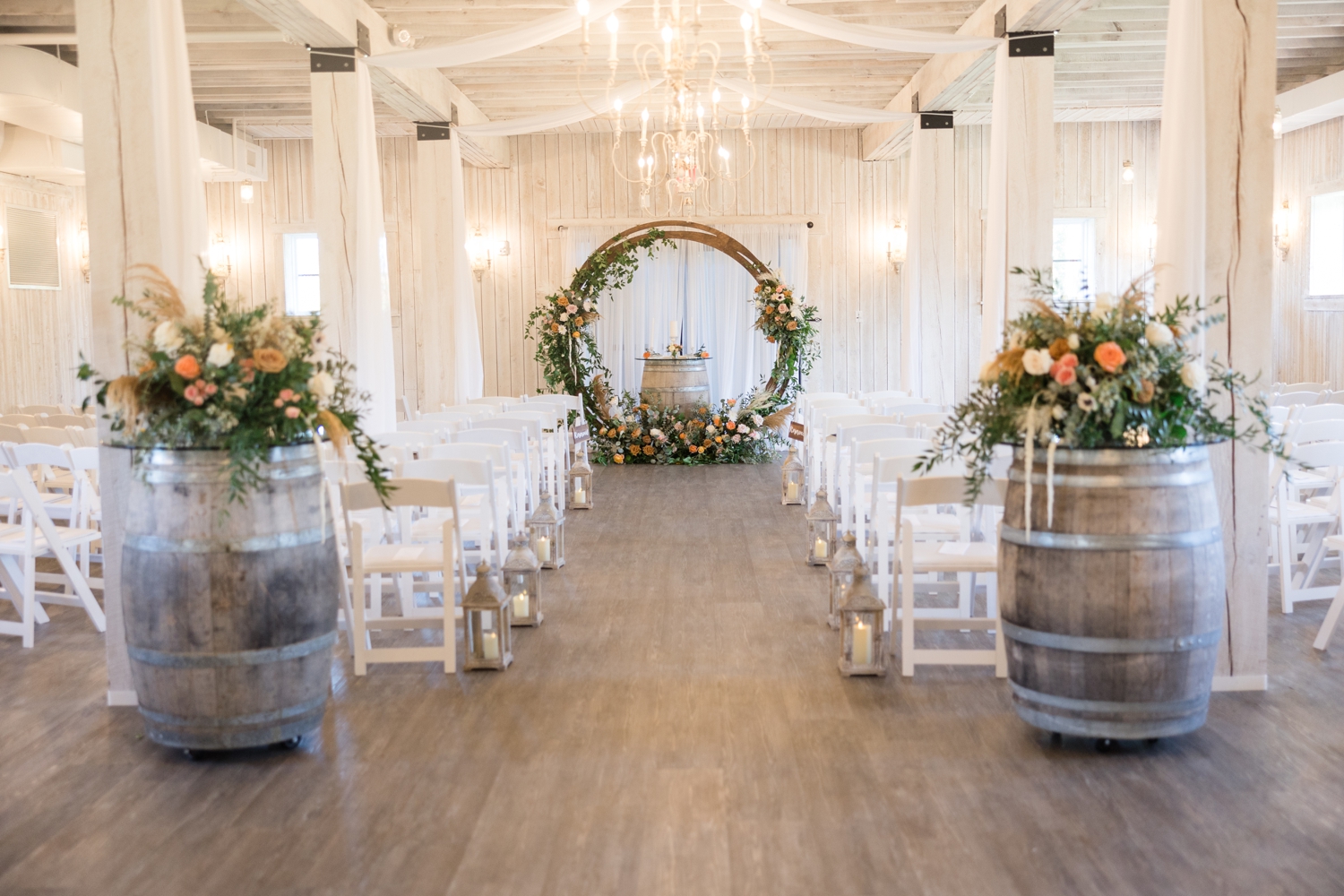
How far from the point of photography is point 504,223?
1341cm

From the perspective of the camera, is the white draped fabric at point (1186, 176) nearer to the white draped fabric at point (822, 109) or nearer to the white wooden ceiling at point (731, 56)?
the white wooden ceiling at point (731, 56)

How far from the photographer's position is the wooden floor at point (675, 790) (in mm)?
2967

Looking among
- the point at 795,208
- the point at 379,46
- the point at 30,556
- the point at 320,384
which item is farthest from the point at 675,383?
the point at 320,384

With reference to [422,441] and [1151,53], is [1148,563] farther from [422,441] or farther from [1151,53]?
[1151,53]

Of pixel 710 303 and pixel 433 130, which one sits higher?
pixel 433 130

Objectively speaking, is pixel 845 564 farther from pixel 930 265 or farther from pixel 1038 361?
pixel 930 265

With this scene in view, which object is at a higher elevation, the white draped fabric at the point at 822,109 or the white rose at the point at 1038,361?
the white draped fabric at the point at 822,109

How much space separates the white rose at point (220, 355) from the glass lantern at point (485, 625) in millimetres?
1511

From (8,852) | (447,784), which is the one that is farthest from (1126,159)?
(8,852)

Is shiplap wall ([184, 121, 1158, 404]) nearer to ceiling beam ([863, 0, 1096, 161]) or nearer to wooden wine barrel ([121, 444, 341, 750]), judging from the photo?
ceiling beam ([863, 0, 1096, 161])

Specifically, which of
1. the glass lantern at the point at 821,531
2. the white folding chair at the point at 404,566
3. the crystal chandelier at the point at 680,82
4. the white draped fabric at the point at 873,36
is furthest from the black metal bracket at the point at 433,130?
the white folding chair at the point at 404,566

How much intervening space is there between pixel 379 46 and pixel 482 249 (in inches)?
234

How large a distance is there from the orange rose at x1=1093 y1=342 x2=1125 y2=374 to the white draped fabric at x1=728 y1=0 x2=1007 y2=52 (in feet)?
11.2

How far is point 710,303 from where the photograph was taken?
43.1ft
